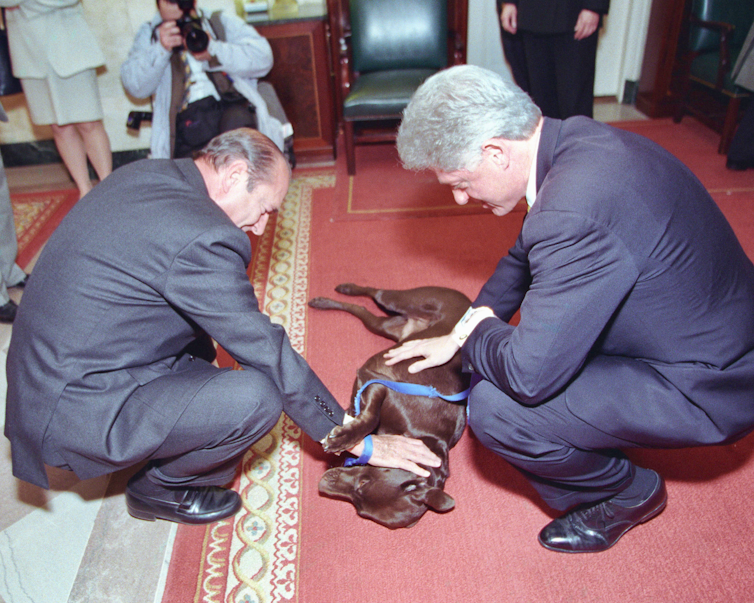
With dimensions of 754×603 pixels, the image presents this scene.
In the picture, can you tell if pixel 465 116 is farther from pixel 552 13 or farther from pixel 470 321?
pixel 552 13

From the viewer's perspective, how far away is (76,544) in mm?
1623

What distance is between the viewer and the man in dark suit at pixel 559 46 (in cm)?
317

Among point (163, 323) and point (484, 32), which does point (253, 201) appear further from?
point (484, 32)

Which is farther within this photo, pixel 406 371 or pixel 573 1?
pixel 573 1

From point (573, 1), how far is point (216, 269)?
2.87 meters

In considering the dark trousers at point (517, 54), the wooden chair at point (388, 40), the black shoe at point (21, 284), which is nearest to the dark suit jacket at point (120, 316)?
the black shoe at point (21, 284)

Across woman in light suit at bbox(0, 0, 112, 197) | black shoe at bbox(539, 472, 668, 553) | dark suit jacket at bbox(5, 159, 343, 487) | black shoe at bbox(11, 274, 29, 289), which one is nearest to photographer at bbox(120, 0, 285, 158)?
woman in light suit at bbox(0, 0, 112, 197)

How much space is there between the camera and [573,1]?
10.2 ft

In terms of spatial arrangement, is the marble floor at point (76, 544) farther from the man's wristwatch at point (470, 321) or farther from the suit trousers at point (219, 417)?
the man's wristwatch at point (470, 321)

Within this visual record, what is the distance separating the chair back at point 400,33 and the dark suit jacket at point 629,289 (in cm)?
285

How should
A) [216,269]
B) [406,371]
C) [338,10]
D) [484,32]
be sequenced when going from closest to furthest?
[216,269], [406,371], [338,10], [484,32]

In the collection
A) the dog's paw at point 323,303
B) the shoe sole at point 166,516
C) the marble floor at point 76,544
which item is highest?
the dog's paw at point 323,303

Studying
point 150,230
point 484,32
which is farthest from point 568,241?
point 484,32

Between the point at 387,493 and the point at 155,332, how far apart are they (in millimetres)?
737
